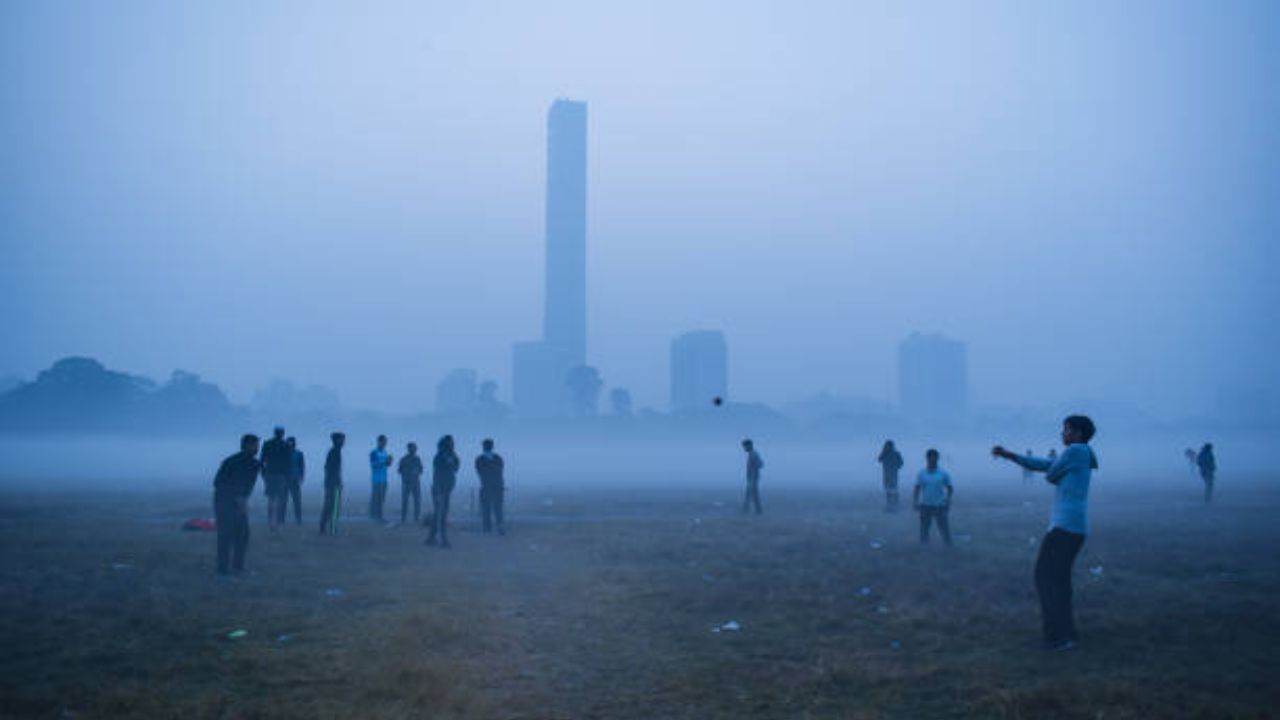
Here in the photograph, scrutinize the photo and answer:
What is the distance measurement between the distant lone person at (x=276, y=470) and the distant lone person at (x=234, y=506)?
17.0ft

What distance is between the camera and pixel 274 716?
6871 mm

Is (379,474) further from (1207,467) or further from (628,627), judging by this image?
(1207,467)

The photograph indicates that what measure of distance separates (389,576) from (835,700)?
9240 millimetres

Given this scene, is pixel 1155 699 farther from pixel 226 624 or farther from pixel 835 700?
pixel 226 624

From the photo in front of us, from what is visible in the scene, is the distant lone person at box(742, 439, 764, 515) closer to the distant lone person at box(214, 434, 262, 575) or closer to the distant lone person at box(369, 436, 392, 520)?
the distant lone person at box(369, 436, 392, 520)

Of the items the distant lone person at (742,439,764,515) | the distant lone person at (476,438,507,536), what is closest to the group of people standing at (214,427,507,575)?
the distant lone person at (476,438,507,536)

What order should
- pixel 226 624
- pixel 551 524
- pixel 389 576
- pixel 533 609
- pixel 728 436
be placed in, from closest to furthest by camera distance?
pixel 226 624 → pixel 533 609 → pixel 389 576 → pixel 551 524 → pixel 728 436

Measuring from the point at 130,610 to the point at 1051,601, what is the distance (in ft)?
37.9

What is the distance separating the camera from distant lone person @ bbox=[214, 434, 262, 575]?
13.9 m

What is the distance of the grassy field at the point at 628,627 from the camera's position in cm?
735

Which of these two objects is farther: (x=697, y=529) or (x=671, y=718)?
(x=697, y=529)

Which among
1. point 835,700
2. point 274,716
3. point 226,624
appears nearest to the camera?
point 274,716

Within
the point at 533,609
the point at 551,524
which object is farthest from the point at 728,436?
the point at 533,609

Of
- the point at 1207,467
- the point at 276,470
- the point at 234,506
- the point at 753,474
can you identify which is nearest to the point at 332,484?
the point at 276,470
